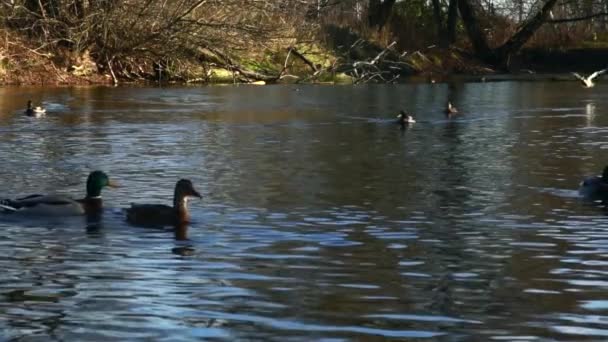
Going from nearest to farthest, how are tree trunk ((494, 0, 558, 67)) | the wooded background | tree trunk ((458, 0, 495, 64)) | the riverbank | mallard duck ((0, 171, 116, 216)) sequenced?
1. mallard duck ((0, 171, 116, 216))
2. the wooded background
3. the riverbank
4. tree trunk ((494, 0, 558, 67))
5. tree trunk ((458, 0, 495, 64))

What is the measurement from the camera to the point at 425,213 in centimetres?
1377

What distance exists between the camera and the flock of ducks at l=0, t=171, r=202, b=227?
12648 mm

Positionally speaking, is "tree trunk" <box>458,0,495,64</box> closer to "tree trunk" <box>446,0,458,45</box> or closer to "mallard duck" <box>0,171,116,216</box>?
"tree trunk" <box>446,0,458,45</box>

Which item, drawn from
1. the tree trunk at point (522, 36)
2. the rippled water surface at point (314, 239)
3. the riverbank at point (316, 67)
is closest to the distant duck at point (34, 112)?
the rippled water surface at point (314, 239)

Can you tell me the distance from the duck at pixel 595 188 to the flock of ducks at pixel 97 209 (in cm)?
489

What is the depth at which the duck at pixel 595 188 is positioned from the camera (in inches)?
586

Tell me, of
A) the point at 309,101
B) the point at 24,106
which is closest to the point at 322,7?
the point at 309,101

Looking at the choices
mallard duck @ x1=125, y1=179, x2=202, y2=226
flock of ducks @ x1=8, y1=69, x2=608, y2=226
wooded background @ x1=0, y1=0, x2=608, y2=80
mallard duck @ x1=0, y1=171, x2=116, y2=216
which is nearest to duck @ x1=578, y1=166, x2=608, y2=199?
flock of ducks @ x1=8, y1=69, x2=608, y2=226

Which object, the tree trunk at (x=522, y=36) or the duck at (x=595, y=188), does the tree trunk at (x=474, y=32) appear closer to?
the tree trunk at (x=522, y=36)

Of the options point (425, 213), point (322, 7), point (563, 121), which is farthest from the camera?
point (322, 7)

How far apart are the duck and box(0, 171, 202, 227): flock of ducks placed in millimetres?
4893

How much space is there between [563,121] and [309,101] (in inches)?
365

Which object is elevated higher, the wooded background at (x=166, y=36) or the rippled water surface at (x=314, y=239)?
the wooded background at (x=166, y=36)

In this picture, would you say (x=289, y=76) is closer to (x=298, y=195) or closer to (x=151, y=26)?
(x=151, y=26)
